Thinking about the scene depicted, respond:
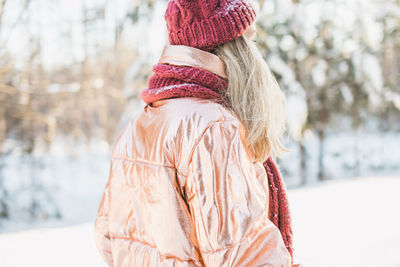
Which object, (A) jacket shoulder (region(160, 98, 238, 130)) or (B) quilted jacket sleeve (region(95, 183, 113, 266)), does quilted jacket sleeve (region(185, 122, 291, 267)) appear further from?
(B) quilted jacket sleeve (region(95, 183, 113, 266))

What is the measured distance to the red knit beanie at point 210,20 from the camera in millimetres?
1284

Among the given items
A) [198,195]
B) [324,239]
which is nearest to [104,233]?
[198,195]

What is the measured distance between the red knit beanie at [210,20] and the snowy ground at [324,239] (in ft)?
9.29

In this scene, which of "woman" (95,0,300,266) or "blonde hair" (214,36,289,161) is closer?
"woman" (95,0,300,266)

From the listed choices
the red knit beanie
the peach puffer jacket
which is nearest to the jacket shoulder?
the peach puffer jacket

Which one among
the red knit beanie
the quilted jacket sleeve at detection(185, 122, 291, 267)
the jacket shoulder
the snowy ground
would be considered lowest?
the snowy ground

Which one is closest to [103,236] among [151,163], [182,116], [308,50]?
[151,163]

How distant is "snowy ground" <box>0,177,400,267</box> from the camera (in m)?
3.66

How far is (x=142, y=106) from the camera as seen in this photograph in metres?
7.75

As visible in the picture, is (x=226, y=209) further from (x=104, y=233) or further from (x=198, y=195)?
(x=104, y=233)

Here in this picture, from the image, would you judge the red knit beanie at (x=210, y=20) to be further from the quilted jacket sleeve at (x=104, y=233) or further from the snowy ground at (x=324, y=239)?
the snowy ground at (x=324, y=239)

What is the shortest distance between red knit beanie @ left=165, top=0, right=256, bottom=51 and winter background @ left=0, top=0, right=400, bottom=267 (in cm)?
290

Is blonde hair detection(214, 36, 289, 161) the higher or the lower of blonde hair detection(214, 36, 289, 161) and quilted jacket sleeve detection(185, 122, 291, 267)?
the higher

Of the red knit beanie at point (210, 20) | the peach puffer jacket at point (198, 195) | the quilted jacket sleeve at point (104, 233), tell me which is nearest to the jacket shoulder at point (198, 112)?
the peach puffer jacket at point (198, 195)
